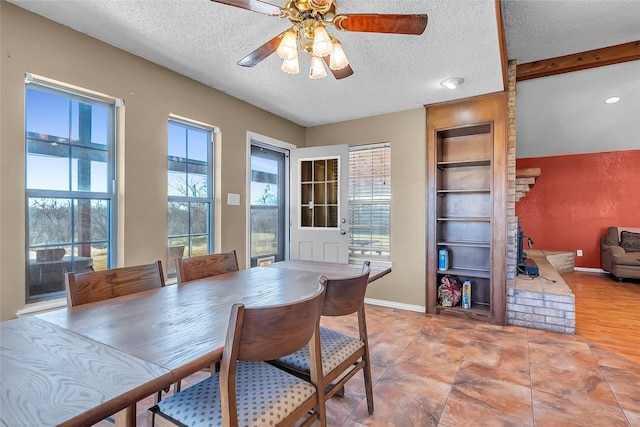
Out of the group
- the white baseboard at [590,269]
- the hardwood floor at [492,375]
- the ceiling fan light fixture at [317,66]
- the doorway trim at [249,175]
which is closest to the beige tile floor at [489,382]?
the hardwood floor at [492,375]

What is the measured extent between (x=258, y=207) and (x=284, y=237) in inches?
24.6

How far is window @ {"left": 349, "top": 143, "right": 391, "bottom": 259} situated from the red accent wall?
438 centimetres

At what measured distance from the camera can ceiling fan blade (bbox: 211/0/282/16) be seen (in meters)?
1.43

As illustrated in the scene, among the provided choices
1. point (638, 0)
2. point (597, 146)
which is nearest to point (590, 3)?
point (638, 0)

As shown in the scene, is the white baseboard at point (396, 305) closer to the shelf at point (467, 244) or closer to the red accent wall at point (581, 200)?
the shelf at point (467, 244)

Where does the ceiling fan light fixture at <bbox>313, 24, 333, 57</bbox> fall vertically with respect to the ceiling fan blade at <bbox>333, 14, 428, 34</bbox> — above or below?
below

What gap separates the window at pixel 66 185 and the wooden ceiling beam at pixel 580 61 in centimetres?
420

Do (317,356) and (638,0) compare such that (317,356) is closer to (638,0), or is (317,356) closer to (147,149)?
→ (147,149)

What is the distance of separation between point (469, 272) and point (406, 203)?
1060 millimetres

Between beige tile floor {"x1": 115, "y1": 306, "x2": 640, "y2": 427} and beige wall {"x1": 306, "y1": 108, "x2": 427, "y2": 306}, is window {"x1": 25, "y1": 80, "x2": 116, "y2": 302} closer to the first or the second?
beige tile floor {"x1": 115, "y1": 306, "x2": 640, "y2": 427}

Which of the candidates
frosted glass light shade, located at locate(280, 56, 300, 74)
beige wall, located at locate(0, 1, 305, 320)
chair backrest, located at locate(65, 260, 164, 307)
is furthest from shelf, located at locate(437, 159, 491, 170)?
chair backrest, located at locate(65, 260, 164, 307)

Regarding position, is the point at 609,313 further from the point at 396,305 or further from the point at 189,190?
the point at 189,190

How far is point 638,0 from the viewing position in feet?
7.28

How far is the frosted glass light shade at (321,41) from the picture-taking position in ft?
4.99
